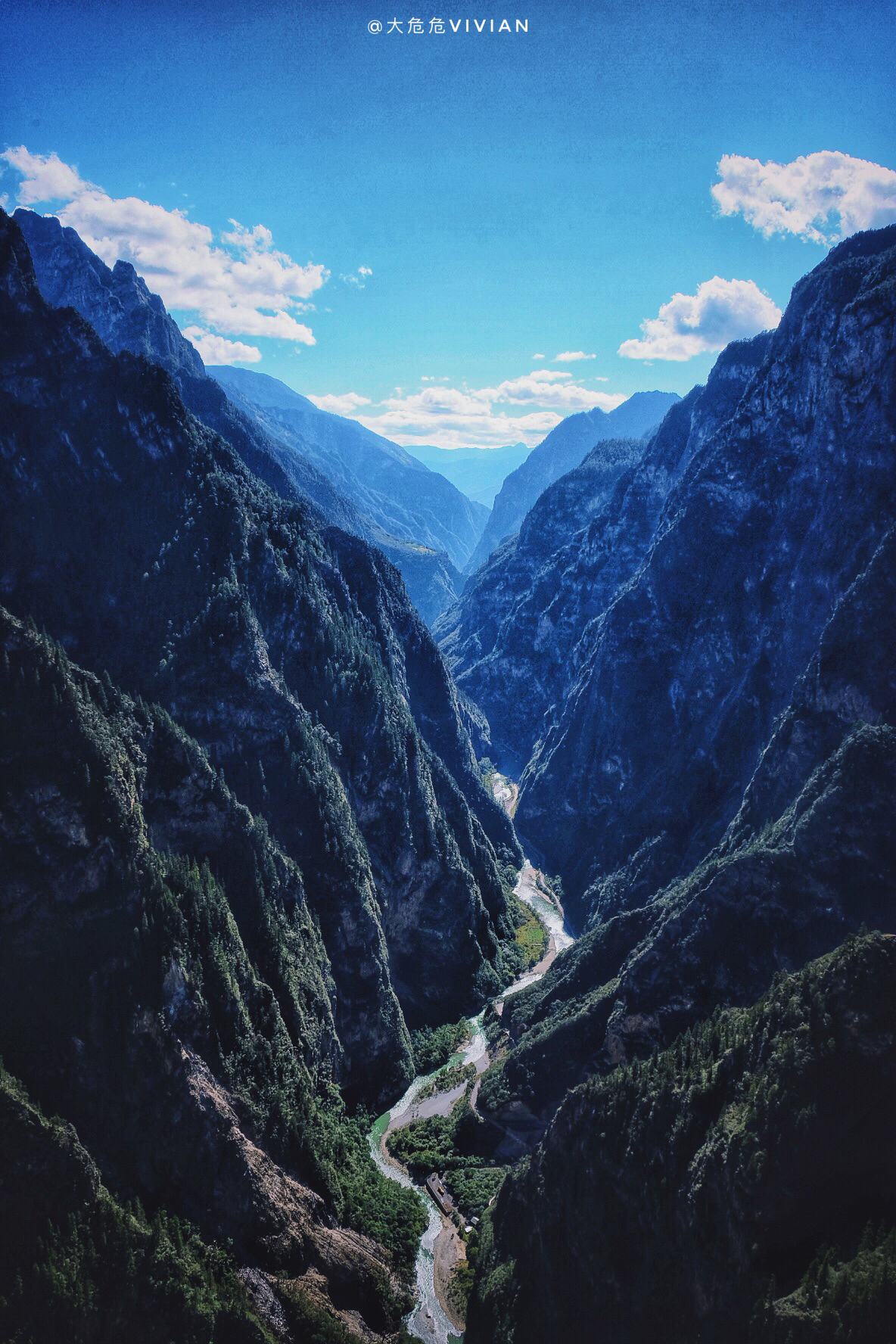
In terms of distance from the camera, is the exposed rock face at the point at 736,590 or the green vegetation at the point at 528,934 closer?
the exposed rock face at the point at 736,590

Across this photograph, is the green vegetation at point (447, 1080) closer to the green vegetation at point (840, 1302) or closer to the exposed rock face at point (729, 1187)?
the exposed rock face at point (729, 1187)

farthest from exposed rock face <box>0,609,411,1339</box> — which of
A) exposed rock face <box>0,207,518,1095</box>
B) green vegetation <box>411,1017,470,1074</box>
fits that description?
green vegetation <box>411,1017,470,1074</box>

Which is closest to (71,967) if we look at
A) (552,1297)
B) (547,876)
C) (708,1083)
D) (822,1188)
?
(552,1297)

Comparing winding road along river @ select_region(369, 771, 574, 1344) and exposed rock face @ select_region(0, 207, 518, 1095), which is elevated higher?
exposed rock face @ select_region(0, 207, 518, 1095)

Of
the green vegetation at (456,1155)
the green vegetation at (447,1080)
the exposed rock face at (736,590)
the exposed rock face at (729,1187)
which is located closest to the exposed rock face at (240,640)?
the green vegetation at (447,1080)

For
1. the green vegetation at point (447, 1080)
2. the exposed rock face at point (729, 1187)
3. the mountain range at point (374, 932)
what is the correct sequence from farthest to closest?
the green vegetation at point (447, 1080)
the mountain range at point (374, 932)
the exposed rock face at point (729, 1187)

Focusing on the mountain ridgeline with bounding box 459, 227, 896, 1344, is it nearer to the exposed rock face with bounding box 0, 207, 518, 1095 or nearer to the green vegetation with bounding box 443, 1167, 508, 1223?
the green vegetation with bounding box 443, 1167, 508, 1223

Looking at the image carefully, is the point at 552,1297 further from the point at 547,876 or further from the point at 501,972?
the point at 547,876
